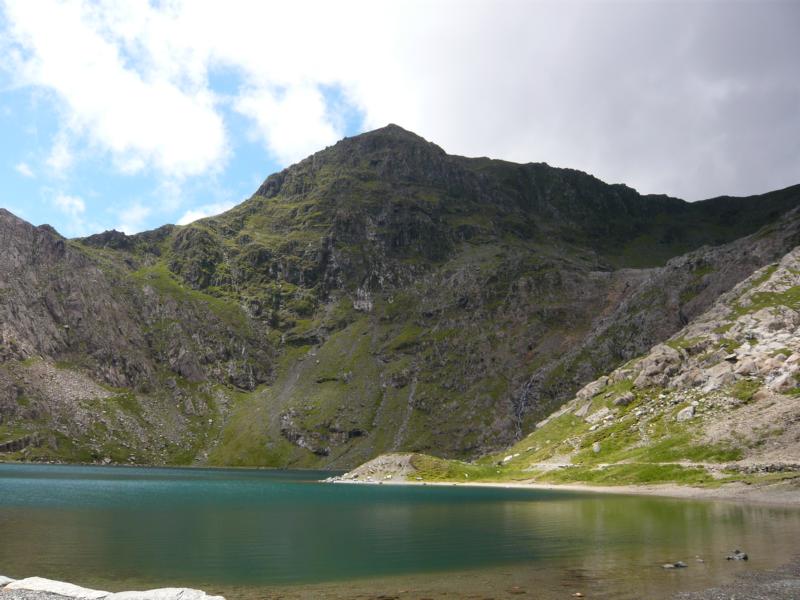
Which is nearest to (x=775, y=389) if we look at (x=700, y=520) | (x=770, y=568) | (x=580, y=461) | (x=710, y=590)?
(x=580, y=461)

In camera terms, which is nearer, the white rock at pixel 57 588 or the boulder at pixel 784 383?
the white rock at pixel 57 588

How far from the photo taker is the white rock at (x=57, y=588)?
2919 cm

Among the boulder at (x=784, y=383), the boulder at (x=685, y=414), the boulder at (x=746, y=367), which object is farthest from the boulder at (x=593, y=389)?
the boulder at (x=784, y=383)

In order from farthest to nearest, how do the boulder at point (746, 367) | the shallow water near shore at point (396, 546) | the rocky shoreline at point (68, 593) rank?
the boulder at point (746, 367) → the shallow water near shore at point (396, 546) → the rocky shoreline at point (68, 593)

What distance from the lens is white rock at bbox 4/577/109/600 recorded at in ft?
95.8

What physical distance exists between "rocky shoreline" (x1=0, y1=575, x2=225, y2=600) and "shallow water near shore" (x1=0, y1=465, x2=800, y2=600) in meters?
3.60

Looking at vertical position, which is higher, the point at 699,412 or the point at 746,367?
the point at 746,367

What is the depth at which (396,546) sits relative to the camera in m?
49.2

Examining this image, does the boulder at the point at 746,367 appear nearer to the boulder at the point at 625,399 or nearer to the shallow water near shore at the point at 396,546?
the boulder at the point at 625,399

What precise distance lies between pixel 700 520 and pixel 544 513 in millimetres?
18602

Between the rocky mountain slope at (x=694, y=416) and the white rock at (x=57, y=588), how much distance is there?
8634 cm

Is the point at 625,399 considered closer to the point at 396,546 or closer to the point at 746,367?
the point at 746,367

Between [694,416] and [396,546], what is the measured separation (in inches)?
3458

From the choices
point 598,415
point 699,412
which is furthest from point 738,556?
point 598,415
